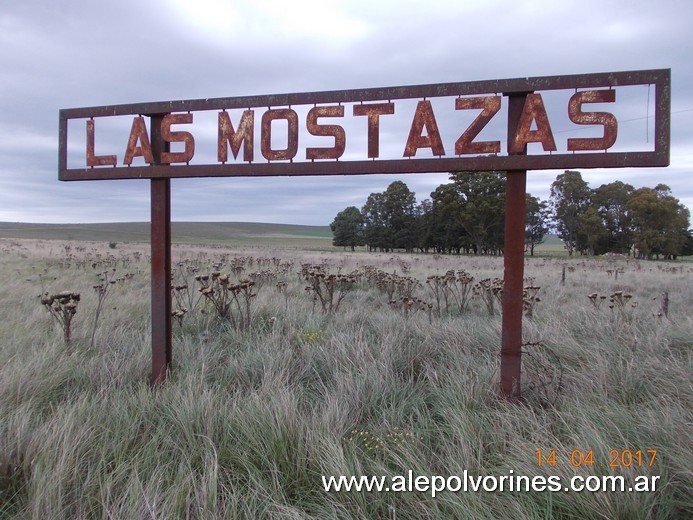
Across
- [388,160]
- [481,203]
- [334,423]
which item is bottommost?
[334,423]

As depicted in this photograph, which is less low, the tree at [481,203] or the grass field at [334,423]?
the tree at [481,203]

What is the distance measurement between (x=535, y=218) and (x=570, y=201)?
14.7 feet

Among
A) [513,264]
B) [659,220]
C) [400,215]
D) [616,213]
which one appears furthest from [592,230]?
[513,264]

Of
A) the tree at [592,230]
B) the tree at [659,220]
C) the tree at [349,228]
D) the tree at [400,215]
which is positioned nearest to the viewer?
the tree at [659,220]

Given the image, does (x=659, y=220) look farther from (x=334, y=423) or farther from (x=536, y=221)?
(x=334, y=423)

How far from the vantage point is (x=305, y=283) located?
37.4 ft

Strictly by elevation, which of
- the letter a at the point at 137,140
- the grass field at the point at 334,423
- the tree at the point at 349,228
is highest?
the tree at the point at 349,228

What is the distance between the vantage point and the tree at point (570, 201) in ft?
175

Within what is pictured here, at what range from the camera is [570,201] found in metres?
54.1

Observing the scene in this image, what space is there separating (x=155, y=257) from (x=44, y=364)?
1.34m

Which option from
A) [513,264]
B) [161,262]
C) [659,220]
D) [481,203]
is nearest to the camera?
[513,264]

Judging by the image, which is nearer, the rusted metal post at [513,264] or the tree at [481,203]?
the rusted metal post at [513,264]

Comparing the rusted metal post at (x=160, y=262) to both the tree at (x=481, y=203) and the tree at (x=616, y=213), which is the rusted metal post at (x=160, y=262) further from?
the tree at (x=616, y=213)

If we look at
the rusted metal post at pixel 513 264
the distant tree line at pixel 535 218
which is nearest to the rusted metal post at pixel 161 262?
the rusted metal post at pixel 513 264
